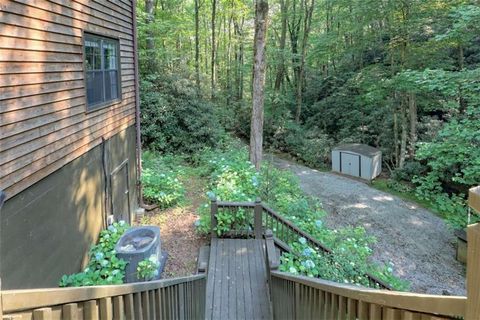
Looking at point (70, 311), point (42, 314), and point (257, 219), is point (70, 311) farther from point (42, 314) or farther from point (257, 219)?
point (257, 219)

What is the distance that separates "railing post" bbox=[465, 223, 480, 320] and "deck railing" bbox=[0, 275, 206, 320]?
1.31m

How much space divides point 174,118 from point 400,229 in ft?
29.6

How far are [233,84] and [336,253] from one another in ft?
74.9

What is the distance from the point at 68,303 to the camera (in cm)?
130

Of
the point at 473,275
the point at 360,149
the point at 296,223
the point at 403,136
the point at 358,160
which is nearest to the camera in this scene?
the point at 473,275

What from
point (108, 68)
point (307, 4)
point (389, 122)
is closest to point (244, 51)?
point (307, 4)

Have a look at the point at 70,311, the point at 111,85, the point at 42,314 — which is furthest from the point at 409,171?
the point at 42,314

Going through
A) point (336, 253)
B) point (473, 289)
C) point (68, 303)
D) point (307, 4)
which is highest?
point (307, 4)

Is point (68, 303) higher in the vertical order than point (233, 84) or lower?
lower

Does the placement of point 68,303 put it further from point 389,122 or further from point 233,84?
point 233,84

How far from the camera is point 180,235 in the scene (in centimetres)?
795

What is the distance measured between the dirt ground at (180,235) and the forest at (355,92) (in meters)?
5.18

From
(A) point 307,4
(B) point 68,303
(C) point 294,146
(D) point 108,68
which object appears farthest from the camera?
(A) point 307,4

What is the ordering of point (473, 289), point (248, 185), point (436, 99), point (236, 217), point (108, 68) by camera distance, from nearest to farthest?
Result: point (473, 289)
point (108, 68)
point (236, 217)
point (248, 185)
point (436, 99)
